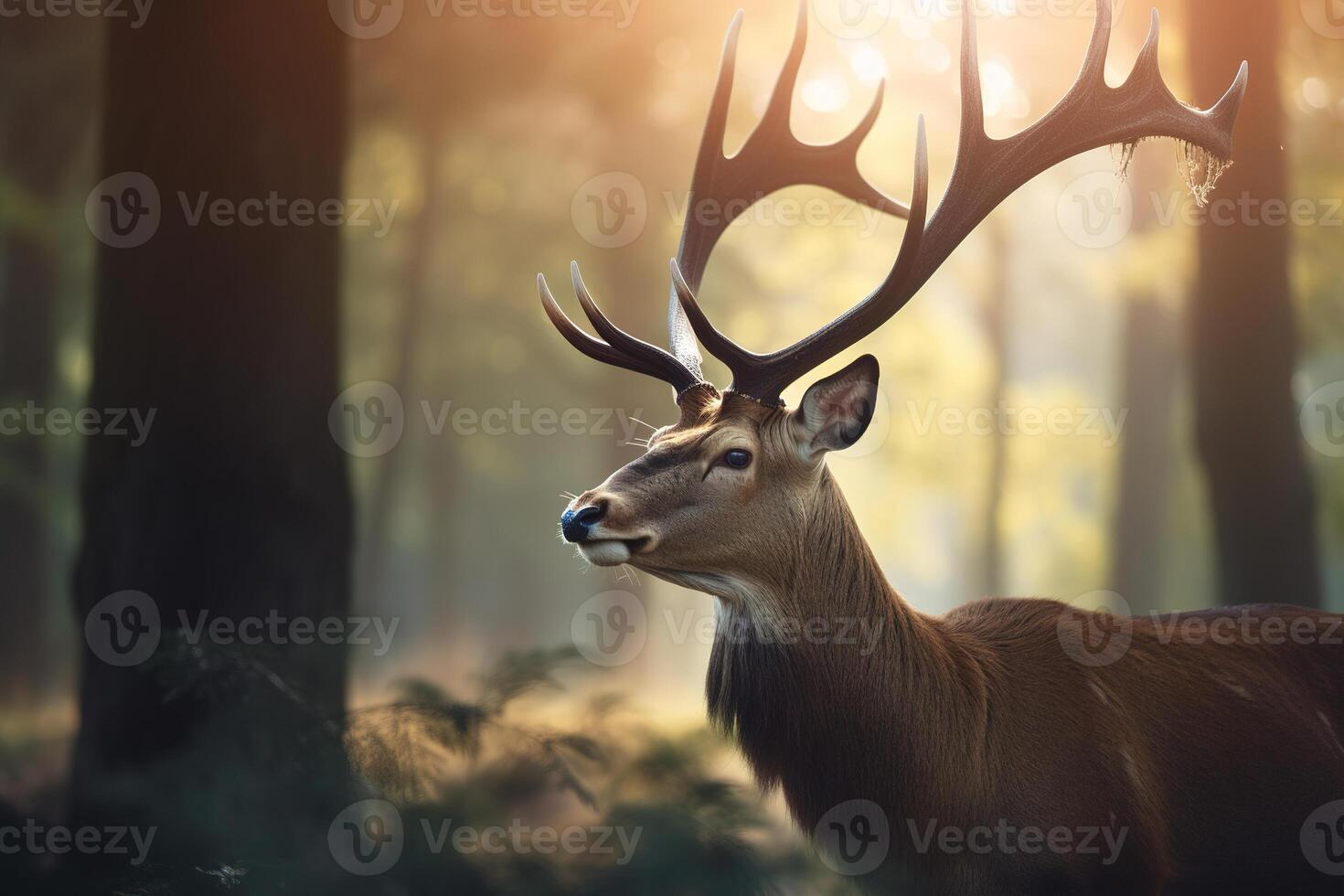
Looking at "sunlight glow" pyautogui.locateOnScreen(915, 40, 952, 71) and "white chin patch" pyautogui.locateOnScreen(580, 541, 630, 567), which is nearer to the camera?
"white chin patch" pyautogui.locateOnScreen(580, 541, 630, 567)

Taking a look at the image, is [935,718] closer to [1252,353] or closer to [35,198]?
[1252,353]

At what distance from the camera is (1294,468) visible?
24.7 ft

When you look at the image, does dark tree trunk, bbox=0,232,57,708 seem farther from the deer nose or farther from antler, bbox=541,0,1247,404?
the deer nose

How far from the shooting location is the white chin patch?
351 cm

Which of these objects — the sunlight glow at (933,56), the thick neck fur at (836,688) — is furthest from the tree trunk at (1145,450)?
the thick neck fur at (836,688)

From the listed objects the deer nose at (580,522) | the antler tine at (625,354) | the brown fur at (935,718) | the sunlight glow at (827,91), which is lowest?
the brown fur at (935,718)

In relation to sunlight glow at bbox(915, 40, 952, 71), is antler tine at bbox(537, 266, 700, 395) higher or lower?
lower

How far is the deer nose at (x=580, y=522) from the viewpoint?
3418mm

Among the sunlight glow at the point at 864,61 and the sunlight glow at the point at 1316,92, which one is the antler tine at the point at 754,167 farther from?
the sunlight glow at the point at 864,61

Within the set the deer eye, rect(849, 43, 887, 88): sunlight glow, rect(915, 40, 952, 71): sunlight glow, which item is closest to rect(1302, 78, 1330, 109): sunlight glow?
rect(915, 40, 952, 71): sunlight glow

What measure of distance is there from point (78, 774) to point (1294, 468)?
23.8ft

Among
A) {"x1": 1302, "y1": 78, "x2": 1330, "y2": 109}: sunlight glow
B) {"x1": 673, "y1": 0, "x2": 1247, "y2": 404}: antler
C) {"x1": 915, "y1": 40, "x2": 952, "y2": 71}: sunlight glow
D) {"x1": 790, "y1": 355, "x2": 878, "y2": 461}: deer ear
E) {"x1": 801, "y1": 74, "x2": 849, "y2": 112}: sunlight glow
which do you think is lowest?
{"x1": 790, "y1": 355, "x2": 878, "y2": 461}: deer ear

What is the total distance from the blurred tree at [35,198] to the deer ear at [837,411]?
8.72 meters

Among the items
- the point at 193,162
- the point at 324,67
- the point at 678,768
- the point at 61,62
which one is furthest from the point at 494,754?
the point at 61,62
